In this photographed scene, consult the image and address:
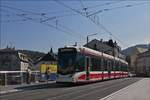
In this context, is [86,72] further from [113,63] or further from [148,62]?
[148,62]

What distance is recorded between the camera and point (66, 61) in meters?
32.8

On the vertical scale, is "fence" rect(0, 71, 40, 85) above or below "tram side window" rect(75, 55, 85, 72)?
below

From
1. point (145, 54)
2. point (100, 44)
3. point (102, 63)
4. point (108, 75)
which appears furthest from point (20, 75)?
point (145, 54)

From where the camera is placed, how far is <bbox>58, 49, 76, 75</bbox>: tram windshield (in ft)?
107

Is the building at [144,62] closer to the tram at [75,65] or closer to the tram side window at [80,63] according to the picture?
the tram at [75,65]

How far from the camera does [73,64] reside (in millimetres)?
32500

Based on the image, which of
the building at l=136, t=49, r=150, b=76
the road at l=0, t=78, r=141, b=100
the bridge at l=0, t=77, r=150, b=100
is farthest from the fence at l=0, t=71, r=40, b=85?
the building at l=136, t=49, r=150, b=76

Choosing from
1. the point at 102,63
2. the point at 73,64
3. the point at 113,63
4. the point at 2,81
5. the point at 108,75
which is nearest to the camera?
the point at 73,64

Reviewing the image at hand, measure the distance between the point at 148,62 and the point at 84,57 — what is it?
10616cm

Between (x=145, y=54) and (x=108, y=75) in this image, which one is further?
(x=145, y=54)

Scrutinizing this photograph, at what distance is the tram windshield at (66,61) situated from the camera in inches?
1280

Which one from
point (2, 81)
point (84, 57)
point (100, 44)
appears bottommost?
point (2, 81)

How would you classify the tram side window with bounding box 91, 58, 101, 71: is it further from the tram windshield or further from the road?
the road

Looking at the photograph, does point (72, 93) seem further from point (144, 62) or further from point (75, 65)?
point (144, 62)
